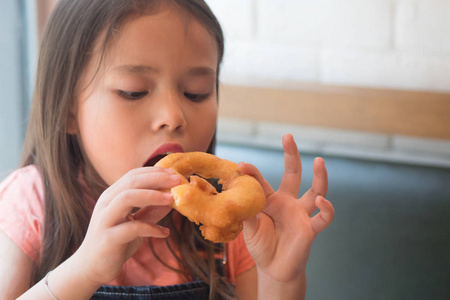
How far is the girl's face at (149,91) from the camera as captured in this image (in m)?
1.07

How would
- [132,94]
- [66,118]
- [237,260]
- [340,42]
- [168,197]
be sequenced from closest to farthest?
1. [168,197]
2. [132,94]
3. [66,118]
4. [237,260]
5. [340,42]

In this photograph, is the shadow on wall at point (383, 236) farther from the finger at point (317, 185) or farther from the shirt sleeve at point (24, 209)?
the shirt sleeve at point (24, 209)

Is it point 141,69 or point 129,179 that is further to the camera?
point 141,69

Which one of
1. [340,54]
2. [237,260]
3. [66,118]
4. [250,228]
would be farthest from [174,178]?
[340,54]

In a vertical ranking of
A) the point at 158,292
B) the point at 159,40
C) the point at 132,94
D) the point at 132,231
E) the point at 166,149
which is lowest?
the point at 158,292

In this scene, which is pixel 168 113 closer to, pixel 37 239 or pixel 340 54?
pixel 37 239

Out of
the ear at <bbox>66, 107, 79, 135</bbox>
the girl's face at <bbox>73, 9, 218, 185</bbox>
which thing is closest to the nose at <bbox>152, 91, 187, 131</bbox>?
the girl's face at <bbox>73, 9, 218, 185</bbox>

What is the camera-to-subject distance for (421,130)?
62.0 inches

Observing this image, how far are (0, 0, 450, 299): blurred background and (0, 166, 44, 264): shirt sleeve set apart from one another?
196 mm

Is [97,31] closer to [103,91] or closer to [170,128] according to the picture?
[103,91]

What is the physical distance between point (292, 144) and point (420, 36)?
0.84m

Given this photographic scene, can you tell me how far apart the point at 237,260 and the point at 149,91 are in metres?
0.53

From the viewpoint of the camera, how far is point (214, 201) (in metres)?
0.89

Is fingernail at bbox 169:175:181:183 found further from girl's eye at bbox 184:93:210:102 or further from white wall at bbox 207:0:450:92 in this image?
white wall at bbox 207:0:450:92
